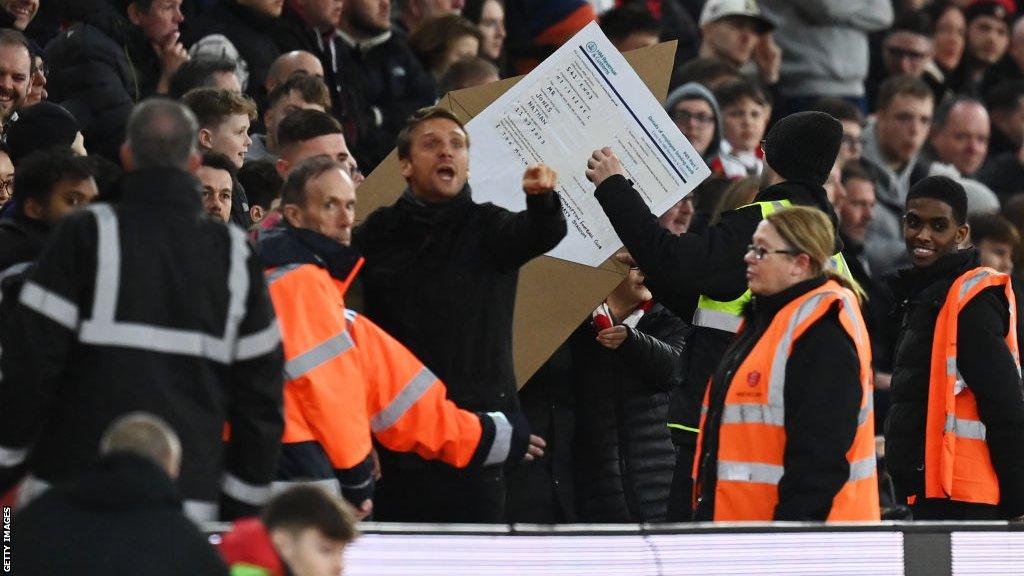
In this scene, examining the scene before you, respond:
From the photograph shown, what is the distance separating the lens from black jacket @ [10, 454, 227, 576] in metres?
4.07

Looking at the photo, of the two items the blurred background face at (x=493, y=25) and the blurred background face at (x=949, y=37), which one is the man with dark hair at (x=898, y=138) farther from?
the blurred background face at (x=493, y=25)

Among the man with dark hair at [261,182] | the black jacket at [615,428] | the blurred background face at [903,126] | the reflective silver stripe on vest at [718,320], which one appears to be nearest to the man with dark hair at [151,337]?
the reflective silver stripe on vest at [718,320]

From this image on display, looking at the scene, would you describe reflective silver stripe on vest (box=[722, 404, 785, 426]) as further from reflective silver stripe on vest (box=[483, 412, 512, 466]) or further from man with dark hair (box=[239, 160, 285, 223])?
man with dark hair (box=[239, 160, 285, 223])

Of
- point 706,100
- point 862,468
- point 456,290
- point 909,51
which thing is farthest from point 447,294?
point 909,51

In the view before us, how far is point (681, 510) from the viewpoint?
6598 mm

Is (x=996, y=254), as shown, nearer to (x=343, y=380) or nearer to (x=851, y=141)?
(x=851, y=141)

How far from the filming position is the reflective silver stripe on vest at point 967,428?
A: 23.6ft

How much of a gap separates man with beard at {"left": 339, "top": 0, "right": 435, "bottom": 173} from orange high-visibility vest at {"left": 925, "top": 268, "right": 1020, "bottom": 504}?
12.6 feet

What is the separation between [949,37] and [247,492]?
11184mm

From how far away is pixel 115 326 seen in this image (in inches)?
190

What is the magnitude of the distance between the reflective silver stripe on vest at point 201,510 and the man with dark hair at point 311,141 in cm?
272

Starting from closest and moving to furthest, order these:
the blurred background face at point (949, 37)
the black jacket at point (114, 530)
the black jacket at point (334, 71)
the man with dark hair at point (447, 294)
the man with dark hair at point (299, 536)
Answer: the black jacket at point (114, 530), the man with dark hair at point (299, 536), the man with dark hair at point (447, 294), the black jacket at point (334, 71), the blurred background face at point (949, 37)

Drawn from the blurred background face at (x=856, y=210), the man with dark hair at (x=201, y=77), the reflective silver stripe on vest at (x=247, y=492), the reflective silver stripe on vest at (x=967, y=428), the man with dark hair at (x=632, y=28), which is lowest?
the reflective silver stripe on vest at (x=247, y=492)

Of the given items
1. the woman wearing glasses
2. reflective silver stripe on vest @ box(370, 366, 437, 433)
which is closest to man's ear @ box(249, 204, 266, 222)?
reflective silver stripe on vest @ box(370, 366, 437, 433)
